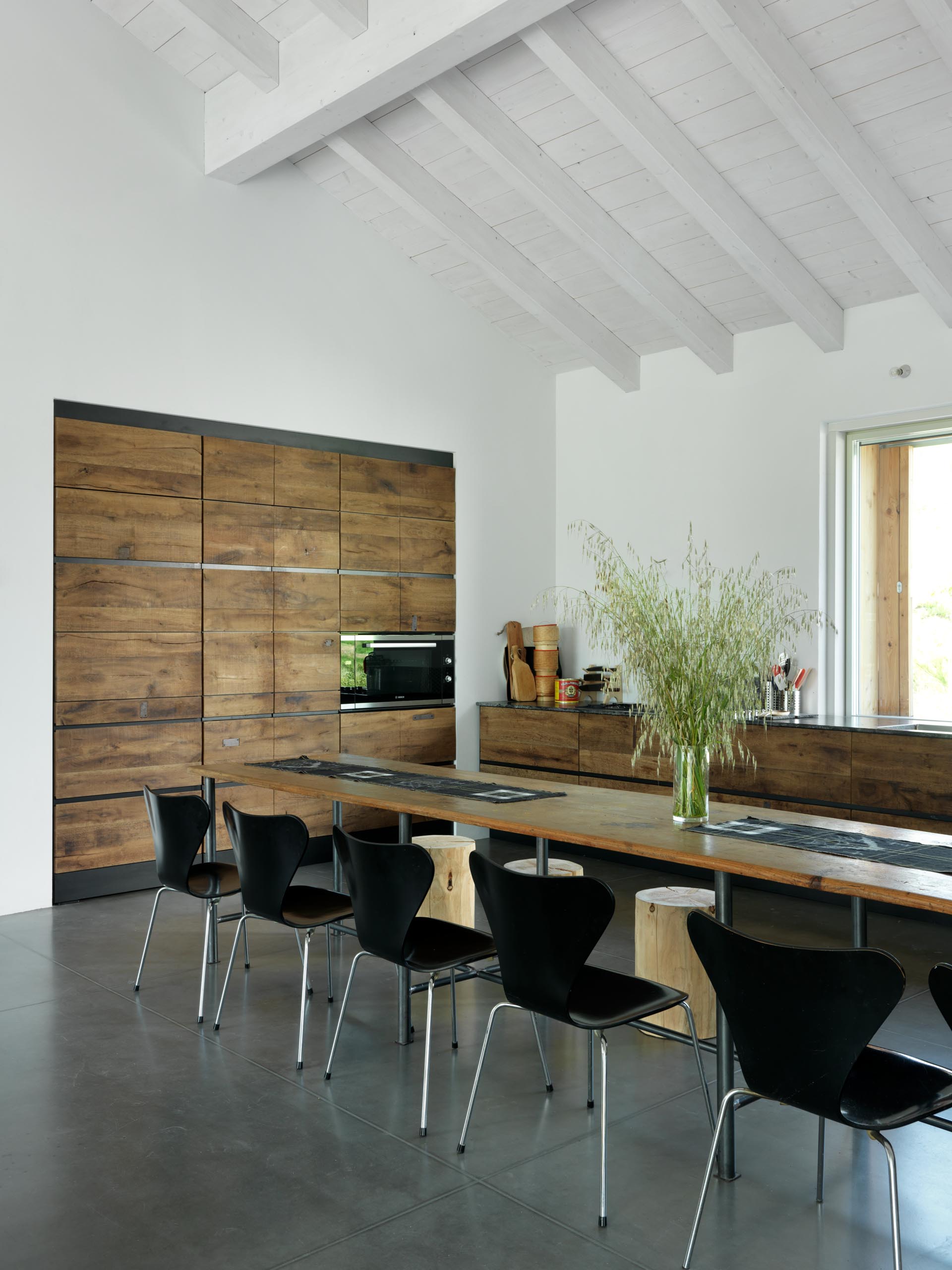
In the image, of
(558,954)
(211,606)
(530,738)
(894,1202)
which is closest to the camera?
(894,1202)

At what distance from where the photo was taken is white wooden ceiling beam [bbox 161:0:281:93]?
5.31 metres

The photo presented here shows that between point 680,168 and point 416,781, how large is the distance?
3266 millimetres

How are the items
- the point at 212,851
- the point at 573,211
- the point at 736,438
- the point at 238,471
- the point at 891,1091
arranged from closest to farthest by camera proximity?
the point at 891,1091 < the point at 212,851 < the point at 573,211 < the point at 238,471 < the point at 736,438

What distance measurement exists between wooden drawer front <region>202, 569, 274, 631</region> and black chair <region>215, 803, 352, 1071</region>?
249 centimetres

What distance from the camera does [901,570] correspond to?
620 centimetres

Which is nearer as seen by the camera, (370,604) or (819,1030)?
(819,1030)

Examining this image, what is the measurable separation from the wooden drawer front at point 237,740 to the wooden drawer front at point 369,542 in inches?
44.7

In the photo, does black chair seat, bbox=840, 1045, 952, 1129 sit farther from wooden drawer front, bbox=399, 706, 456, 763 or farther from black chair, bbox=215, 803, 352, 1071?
wooden drawer front, bbox=399, 706, 456, 763

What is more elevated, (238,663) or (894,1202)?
(238,663)

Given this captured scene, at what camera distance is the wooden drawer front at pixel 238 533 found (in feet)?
20.1

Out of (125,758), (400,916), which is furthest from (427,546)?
(400,916)

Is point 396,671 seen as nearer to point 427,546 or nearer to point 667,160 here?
point 427,546

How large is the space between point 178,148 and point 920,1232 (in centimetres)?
→ 602

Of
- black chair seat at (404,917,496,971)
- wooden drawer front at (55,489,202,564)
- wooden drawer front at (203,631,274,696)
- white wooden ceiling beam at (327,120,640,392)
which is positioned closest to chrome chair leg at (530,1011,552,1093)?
black chair seat at (404,917,496,971)
